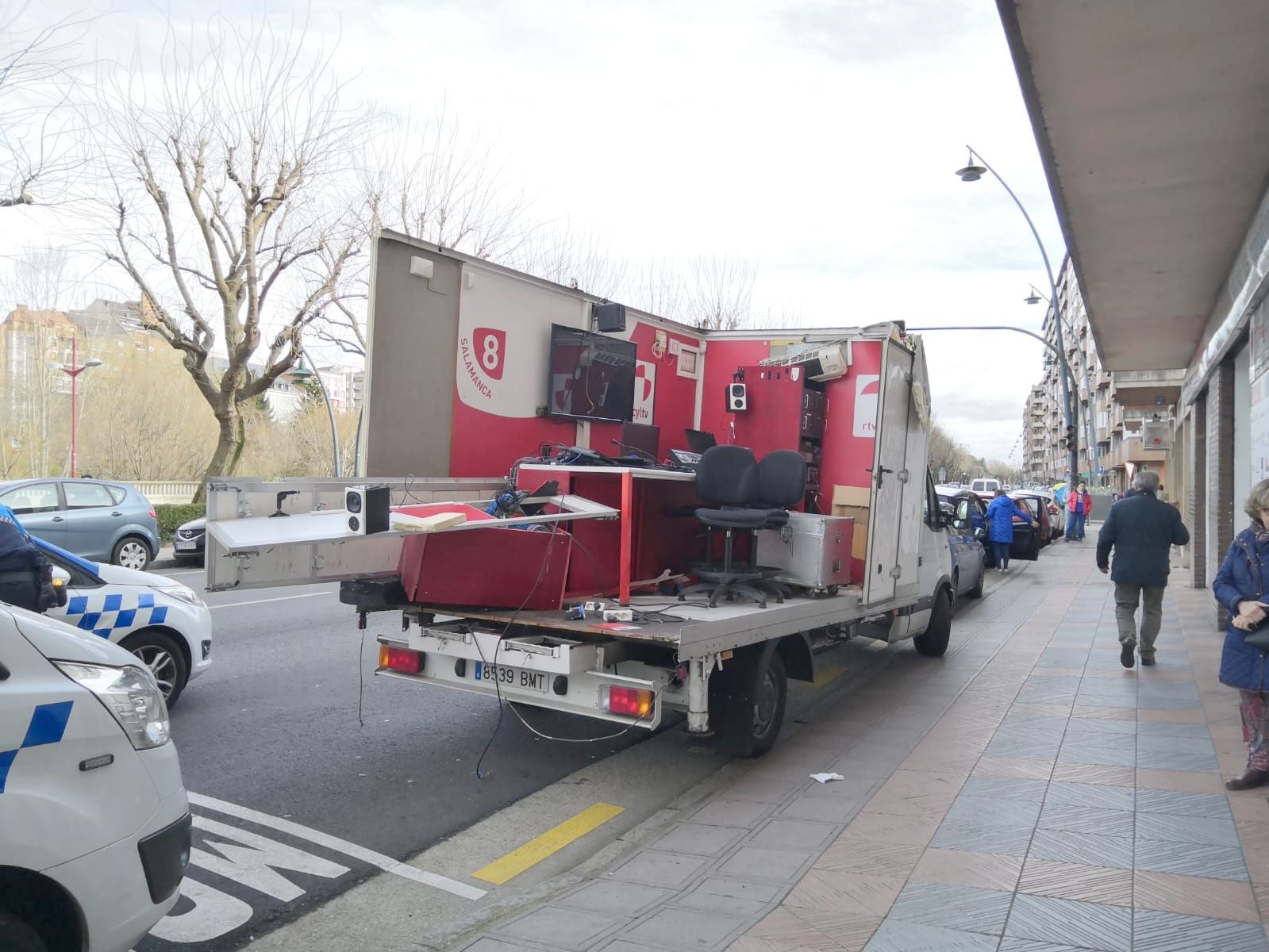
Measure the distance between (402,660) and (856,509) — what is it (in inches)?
148

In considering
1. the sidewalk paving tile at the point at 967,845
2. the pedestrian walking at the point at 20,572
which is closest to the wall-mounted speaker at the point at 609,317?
the sidewalk paving tile at the point at 967,845

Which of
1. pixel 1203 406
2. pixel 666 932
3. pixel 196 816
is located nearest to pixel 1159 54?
pixel 666 932

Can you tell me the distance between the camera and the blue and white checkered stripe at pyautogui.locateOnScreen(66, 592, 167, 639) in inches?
235

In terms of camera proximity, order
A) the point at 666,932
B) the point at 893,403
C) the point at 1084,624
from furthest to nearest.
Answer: the point at 1084,624 < the point at 893,403 < the point at 666,932

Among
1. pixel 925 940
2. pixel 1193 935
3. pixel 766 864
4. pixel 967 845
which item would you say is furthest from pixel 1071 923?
pixel 766 864

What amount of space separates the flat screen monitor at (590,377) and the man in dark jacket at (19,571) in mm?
3534

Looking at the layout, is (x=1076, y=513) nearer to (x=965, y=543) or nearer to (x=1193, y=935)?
(x=965, y=543)

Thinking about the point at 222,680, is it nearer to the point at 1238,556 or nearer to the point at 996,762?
the point at 996,762

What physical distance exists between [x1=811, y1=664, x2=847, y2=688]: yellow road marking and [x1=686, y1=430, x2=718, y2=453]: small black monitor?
7.53 feet

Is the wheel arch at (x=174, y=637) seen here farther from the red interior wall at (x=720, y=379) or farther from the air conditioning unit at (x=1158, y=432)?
the air conditioning unit at (x=1158, y=432)

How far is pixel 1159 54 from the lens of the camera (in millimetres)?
5066

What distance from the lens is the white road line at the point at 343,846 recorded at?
418 centimetres

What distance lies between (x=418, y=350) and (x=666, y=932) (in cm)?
377

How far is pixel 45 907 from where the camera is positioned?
2.47 metres
